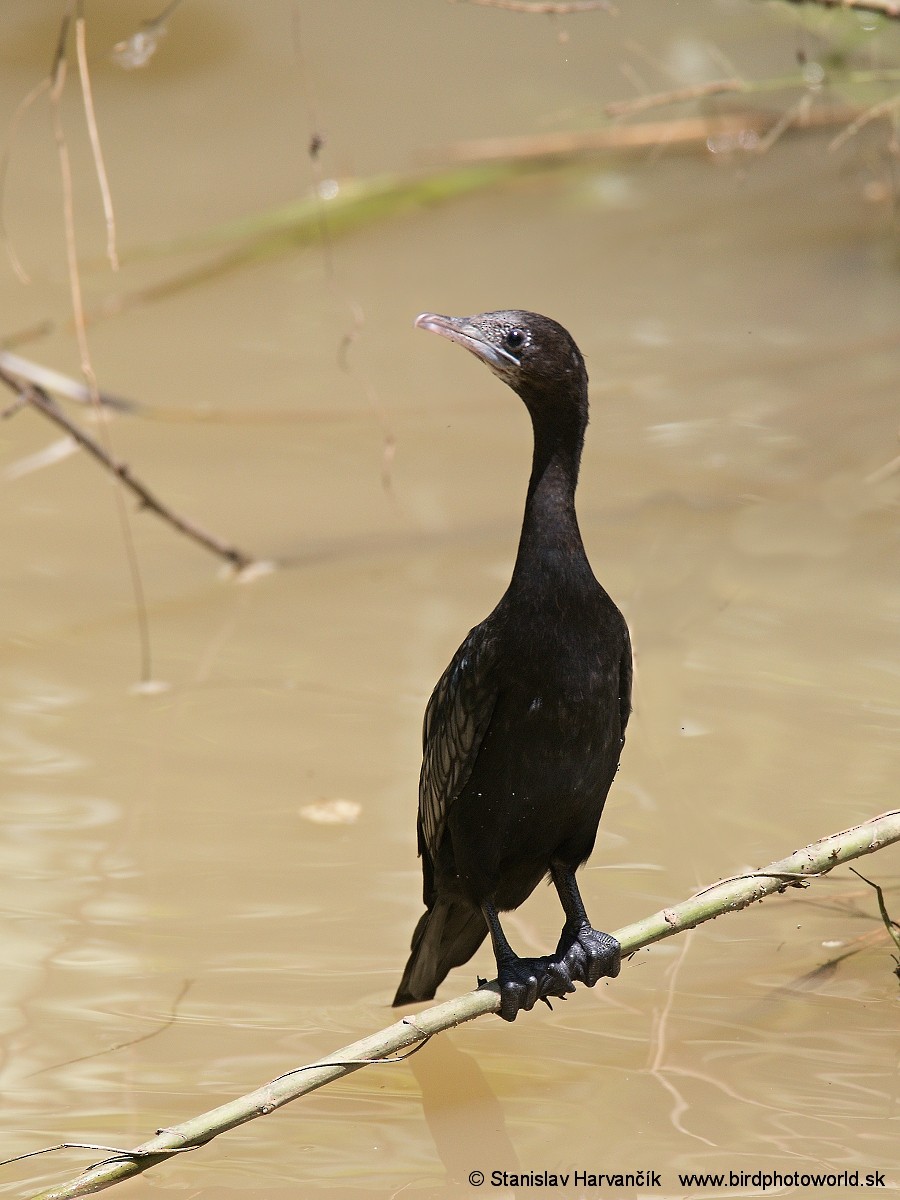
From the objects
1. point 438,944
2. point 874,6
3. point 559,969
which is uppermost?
point 874,6

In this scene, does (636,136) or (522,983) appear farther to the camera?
(636,136)

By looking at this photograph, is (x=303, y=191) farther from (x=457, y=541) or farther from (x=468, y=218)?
(x=457, y=541)

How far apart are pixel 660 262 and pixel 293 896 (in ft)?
17.3

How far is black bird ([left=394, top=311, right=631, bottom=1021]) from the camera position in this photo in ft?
8.55

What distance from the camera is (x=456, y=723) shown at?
2.73 meters

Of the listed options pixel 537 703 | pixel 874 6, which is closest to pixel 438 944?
pixel 537 703

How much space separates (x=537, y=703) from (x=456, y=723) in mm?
189

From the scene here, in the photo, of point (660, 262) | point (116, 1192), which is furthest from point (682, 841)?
point (660, 262)

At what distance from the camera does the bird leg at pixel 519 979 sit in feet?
8.66

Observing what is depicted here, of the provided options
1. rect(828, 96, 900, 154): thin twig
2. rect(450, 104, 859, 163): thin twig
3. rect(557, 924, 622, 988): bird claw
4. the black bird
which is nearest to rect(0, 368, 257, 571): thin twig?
Answer: the black bird

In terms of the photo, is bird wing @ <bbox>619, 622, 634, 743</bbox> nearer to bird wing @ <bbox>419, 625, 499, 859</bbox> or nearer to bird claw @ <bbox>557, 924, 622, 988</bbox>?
bird wing @ <bbox>419, 625, 499, 859</bbox>

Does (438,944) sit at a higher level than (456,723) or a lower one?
Result: lower

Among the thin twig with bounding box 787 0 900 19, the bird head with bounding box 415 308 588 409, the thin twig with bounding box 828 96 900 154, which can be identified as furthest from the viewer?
the thin twig with bounding box 828 96 900 154

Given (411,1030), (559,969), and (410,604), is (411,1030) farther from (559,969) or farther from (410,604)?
(410,604)
